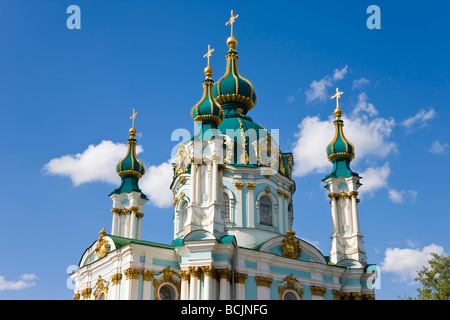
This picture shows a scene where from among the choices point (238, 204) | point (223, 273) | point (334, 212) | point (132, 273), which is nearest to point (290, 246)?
point (238, 204)

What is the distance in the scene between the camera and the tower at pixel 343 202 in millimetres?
25562

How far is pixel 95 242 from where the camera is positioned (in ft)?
76.3

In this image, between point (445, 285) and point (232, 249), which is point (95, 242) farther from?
point (445, 285)

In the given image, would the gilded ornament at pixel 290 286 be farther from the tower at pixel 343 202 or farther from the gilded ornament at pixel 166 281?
the gilded ornament at pixel 166 281

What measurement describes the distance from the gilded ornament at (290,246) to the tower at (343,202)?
260 cm

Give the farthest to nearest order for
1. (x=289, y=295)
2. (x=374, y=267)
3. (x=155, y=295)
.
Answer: (x=374, y=267)
(x=289, y=295)
(x=155, y=295)

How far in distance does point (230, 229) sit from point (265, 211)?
1.97m

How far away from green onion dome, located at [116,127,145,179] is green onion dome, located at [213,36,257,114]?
4.31m

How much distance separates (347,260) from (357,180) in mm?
3457

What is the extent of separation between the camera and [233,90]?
27.7 metres

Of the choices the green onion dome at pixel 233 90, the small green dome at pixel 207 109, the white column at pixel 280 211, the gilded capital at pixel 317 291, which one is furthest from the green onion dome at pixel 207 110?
the gilded capital at pixel 317 291

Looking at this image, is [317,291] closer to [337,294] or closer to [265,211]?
[337,294]
